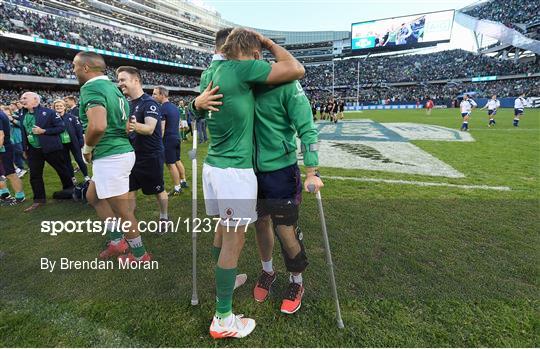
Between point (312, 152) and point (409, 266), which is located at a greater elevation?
point (312, 152)

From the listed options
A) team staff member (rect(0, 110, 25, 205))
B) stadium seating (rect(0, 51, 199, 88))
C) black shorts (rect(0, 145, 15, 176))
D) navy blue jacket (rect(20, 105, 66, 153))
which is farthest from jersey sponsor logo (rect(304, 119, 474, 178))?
stadium seating (rect(0, 51, 199, 88))

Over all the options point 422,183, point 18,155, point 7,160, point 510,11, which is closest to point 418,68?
point 510,11

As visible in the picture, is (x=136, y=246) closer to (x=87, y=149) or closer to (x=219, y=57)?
(x=87, y=149)

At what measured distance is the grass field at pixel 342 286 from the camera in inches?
88.2

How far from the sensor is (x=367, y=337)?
86.4 inches

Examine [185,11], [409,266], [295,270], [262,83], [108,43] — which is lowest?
[409,266]

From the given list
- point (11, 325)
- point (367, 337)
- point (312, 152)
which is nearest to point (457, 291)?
point (367, 337)

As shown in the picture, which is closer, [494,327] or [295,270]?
[494,327]

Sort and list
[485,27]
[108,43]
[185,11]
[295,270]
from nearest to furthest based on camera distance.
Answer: [295,270] → [108,43] → [485,27] → [185,11]

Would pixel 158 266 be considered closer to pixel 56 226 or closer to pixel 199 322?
pixel 199 322

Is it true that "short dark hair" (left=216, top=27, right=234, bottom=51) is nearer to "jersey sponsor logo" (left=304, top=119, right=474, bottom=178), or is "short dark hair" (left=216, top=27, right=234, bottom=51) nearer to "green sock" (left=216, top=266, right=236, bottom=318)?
"green sock" (left=216, top=266, right=236, bottom=318)

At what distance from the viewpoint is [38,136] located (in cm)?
502

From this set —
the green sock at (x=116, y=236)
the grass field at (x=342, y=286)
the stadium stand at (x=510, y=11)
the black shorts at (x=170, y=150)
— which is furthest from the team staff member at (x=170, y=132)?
the stadium stand at (x=510, y=11)

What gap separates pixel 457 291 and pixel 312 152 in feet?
6.58
